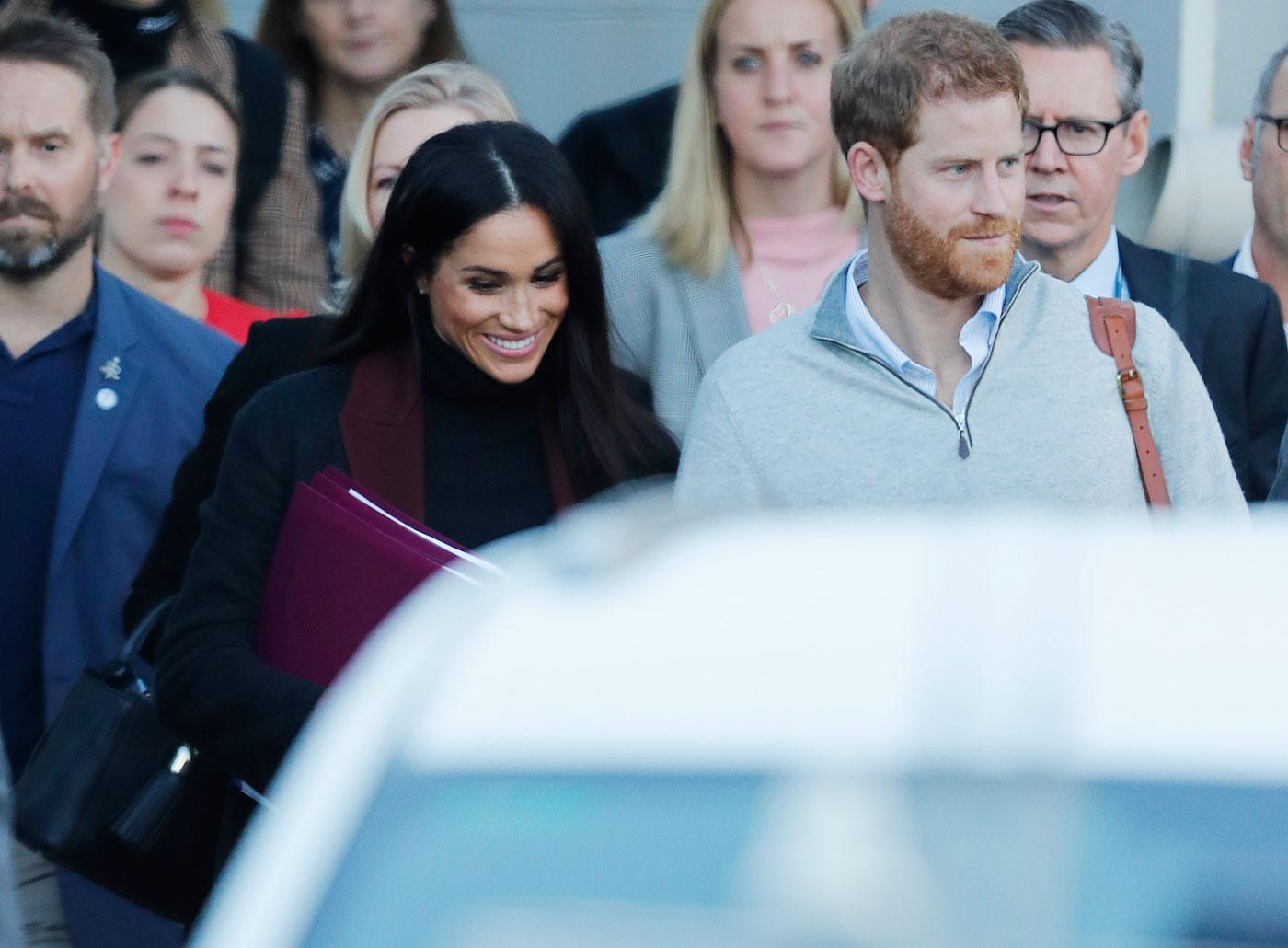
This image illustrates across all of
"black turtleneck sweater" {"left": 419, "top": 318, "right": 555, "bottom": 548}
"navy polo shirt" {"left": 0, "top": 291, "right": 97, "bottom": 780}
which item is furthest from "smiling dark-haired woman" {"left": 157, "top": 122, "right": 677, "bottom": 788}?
"navy polo shirt" {"left": 0, "top": 291, "right": 97, "bottom": 780}

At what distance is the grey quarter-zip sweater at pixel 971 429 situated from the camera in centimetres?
329

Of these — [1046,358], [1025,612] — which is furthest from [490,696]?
[1046,358]

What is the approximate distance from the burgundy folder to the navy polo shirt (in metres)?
1.09

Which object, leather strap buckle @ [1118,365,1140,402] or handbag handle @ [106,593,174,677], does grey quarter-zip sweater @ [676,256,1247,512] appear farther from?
handbag handle @ [106,593,174,677]

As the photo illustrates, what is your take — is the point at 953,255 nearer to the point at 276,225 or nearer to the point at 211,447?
the point at 211,447

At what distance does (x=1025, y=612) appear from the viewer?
1.59 meters

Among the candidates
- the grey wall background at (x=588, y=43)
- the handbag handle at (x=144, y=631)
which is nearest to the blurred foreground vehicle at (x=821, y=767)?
the handbag handle at (x=144, y=631)

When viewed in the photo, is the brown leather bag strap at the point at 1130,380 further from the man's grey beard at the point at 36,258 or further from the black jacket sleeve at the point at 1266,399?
the man's grey beard at the point at 36,258

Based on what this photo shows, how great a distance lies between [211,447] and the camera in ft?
12.8

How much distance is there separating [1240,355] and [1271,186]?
81cm

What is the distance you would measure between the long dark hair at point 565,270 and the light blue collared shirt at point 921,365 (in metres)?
0.43

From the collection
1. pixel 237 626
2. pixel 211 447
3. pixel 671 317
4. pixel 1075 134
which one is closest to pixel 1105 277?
pixel 1075 134

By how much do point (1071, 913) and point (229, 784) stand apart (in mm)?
2389

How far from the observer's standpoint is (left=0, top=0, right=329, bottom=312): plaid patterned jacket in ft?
18.5
